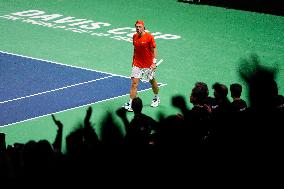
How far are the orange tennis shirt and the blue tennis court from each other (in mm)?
1484

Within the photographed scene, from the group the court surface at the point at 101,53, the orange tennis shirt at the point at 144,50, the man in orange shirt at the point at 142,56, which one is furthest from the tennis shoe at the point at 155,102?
the orange tennis shirt at the point at 144,50

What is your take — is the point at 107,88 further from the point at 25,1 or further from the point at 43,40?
the point at 25,1

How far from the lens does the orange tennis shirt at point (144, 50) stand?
12.2 m

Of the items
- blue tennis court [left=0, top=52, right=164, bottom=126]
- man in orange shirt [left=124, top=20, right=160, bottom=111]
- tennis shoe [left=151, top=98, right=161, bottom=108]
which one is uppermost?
man in orange shirt [left=124, top=20, right=160, bottom=111]

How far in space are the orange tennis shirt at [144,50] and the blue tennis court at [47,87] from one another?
4.87 feet

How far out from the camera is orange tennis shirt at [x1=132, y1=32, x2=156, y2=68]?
12211 millimetres

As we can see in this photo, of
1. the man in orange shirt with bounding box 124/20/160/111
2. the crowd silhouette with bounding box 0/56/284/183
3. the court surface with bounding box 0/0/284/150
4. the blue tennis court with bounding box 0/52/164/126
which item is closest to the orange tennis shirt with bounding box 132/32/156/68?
the man in orange shirt with bounding box 124/20/160/111

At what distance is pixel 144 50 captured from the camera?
40.2ft

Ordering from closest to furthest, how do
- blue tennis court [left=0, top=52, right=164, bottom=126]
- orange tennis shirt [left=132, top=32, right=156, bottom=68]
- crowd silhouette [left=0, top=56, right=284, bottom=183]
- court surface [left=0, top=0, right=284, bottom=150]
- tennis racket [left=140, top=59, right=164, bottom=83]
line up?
crowd silhouette [left=0, top=56, right=284, bottom=183] → orange tennis shirt [left=132, top=32, right=156, bottom=68] → tennis racket [left=140, top=59, right=164, bottom=83] → blue tennis court [left=0, top=52, right=164, bottom=126] → court surface [left=0, top=0, right=284, bottom=150]

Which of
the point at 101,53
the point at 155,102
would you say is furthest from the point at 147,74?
the point at 101,53

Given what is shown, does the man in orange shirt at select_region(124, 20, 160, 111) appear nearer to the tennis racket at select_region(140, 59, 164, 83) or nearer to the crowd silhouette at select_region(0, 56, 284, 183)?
the tennis racket at select_region(140, 59, 164, 83)

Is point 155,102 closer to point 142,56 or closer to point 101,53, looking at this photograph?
point 142,56

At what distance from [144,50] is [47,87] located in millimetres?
3099

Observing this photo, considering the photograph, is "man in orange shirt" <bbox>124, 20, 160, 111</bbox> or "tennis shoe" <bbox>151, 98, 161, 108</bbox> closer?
Answer: "man in orange shirt" <bbox>124, 20, 160, 111</bbox>
